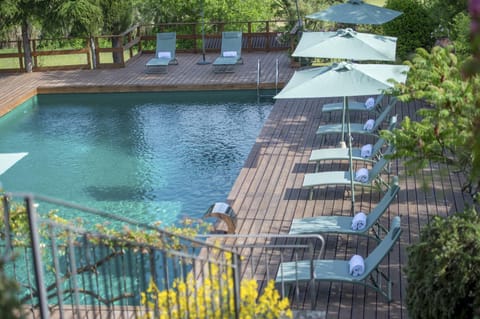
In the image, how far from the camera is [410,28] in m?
16.7

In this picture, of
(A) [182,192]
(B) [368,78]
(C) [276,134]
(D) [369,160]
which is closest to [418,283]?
(B) [368,78]

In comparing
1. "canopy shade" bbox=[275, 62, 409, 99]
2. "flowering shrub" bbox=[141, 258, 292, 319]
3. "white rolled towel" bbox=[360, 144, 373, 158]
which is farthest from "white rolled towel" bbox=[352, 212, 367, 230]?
"flowering shrub" bbox=[141, 258, 292, 319]

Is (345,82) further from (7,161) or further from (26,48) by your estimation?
(26,48)

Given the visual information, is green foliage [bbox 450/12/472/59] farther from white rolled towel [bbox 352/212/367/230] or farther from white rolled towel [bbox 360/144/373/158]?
white rolled towel [bbox 352/212/367/230]

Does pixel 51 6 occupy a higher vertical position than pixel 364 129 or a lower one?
higher

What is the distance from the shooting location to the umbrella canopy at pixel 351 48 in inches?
439

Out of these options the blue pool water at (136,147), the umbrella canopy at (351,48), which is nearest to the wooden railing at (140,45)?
the blue pool water at (136,147)

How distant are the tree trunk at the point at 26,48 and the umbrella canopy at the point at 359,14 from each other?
833cm

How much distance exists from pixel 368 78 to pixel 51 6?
38.5 ft

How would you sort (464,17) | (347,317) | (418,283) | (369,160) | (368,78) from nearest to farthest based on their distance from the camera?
(418,283) < (347,317) < (368,78) < (369,160) < (464,17)

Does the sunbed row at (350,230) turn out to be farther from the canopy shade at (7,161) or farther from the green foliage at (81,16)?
the green foliage at (81,16)

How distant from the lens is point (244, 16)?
912 inches

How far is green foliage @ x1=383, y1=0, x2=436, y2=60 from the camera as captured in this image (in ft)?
54.2

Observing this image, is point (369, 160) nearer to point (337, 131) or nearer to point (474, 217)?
point (337, 131)
